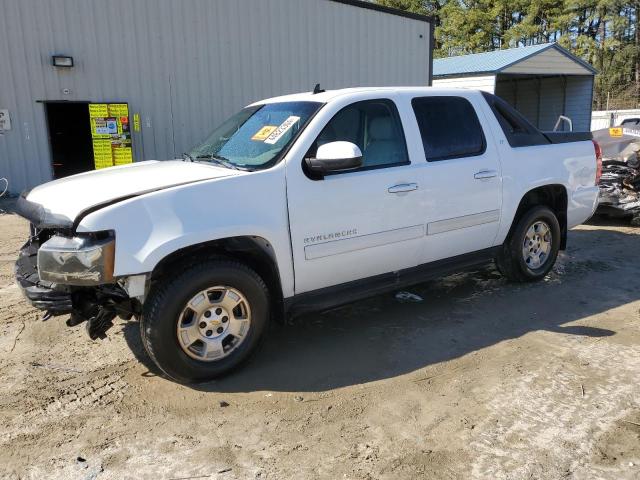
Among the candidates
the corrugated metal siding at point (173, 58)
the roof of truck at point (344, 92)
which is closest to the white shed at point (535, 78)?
the corrugated metal siding at point (173, 58)

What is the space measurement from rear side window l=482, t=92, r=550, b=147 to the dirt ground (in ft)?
5.02

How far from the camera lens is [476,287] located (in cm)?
565

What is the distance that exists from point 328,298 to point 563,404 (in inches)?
66.4

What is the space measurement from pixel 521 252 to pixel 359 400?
9.14ft

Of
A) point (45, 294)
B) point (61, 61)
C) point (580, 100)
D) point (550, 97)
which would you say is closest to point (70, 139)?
point (61, 61)

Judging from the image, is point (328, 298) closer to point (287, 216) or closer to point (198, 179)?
point (287, 216)

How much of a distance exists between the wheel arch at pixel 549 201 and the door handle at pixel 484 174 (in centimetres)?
60

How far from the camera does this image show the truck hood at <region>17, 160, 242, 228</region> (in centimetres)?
339

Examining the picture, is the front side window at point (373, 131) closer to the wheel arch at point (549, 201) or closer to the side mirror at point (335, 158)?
the side mirror at point (335, 158)

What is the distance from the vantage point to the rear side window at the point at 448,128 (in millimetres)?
4594

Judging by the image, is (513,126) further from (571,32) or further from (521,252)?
(571,32)

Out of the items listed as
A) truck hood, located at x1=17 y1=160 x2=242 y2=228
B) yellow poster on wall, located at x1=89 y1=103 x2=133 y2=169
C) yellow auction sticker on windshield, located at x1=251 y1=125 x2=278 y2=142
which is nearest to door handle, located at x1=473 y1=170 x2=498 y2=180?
yellow auction sticker on windshield, located at x1=251 y1=125 x2=278 y2=142

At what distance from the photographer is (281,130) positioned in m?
4.10

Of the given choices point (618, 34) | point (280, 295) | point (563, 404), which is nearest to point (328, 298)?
point (280, 295)
